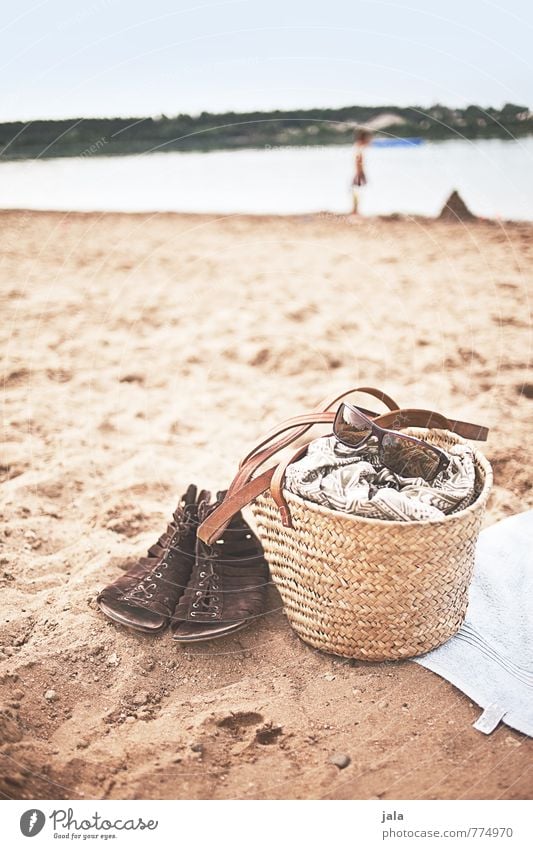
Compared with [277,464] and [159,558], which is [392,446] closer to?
[277,464]

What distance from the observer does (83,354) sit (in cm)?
333

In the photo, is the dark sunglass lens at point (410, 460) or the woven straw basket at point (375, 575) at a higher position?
the dark sunglass lens at point (410, 460)

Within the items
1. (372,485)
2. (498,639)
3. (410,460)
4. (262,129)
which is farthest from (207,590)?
(262,129)

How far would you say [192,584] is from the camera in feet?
5.97

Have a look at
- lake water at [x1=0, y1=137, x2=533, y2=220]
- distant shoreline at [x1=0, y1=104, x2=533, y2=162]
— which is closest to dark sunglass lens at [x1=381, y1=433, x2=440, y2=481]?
distant shoreline at [x1=0, y1=104, x2=533, y2=162]

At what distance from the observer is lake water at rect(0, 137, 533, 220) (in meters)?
5.00

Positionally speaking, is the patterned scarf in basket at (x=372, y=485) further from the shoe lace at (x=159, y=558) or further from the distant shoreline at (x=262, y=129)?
the distant shoreline at (x=262, y=129)

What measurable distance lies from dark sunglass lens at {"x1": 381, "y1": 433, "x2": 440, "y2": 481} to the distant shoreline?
9.60 feet

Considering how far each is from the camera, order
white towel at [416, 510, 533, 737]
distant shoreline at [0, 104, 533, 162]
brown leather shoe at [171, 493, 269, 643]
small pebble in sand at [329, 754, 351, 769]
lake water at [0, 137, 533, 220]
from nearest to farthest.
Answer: small pebble in sand at [329, 754, 351, 769], white towel at [416, 510, 533, 737], brown leather shoe at [171, 493, 269, 643], distant shoreline at [0, 104, 533, 162], lake water at [0, 137, 533, 220]

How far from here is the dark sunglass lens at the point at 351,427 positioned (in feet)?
5.76

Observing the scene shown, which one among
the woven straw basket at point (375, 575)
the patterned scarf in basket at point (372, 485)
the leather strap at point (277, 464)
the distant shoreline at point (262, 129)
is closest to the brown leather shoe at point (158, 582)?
the leather strap at point (277, 464)

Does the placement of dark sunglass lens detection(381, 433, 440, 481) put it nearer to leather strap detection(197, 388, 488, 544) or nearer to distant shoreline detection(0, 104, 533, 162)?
leather strap detection(197, 388, 488, 544)
